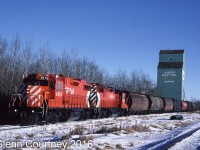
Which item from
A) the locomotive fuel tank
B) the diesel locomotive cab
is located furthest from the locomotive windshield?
the locomotive fuel tank

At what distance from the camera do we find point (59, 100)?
82.3ft

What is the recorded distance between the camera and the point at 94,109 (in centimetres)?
3297

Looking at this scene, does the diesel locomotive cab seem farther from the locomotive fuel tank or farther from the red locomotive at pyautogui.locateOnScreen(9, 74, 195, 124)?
the locomotive fuel tank

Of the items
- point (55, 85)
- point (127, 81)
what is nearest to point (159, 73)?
point (127, 81)

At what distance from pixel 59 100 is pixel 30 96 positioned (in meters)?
3.11

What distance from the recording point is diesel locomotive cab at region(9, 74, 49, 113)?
22250 mm

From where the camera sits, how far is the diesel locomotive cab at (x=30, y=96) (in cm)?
2225

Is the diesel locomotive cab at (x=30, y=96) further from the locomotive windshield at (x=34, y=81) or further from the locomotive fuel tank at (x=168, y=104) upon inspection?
the locomotive fuel tank at (x=168, y=104)

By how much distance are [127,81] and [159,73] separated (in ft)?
101

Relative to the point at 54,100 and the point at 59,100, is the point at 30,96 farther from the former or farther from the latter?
the point at 59,100

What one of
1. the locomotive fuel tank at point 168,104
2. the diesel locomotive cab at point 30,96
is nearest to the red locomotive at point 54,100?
the diesel locomotive cab at point 30,96

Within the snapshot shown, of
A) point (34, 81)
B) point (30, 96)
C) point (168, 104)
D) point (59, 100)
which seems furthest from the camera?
point (168, 104)

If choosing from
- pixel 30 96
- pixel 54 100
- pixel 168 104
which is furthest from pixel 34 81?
pixel 168 104

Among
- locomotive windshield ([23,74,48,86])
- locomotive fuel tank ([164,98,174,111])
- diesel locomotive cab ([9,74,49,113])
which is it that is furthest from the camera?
locomotive fuel tank ([164,98,174,111])
